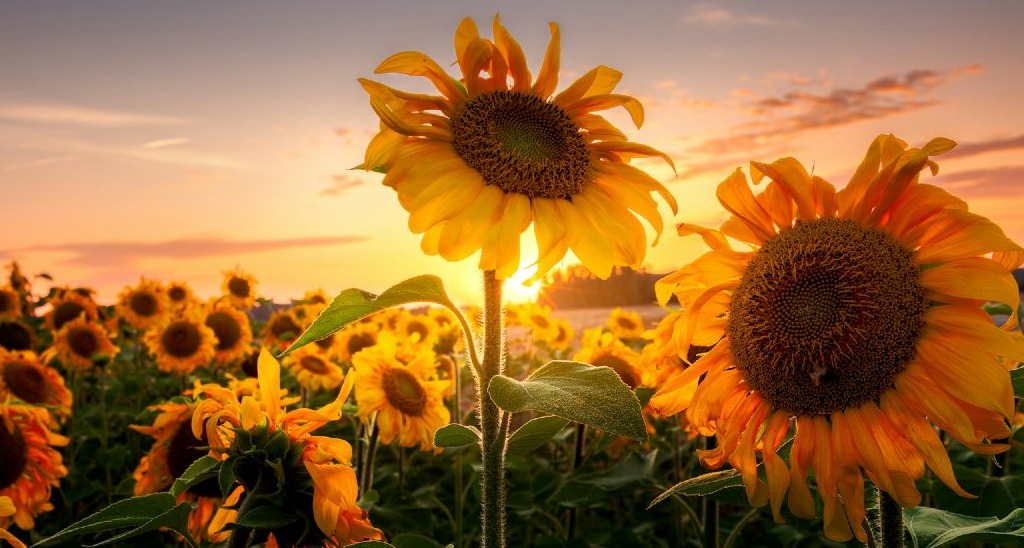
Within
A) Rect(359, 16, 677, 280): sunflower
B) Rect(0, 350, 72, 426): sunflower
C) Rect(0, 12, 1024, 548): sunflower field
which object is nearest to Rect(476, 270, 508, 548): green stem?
Rect(0, 12, 1024, 548): sunflower field

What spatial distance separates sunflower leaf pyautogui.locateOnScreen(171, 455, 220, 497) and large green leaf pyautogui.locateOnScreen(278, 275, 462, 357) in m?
0.42

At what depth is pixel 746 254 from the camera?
197cm

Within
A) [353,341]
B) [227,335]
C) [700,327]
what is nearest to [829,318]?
[700,327]

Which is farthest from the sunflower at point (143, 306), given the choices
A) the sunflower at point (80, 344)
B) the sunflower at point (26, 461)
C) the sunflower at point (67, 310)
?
the sunflower at point (26, 461)

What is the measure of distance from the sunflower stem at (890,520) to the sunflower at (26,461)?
11.1ft

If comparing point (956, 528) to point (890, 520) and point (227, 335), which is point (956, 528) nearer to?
point (890, 520)

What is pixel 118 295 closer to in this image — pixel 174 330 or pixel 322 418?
pixel 174 330

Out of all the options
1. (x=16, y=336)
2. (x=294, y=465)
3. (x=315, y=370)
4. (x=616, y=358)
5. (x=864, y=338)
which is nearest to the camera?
(x=864, y=338)

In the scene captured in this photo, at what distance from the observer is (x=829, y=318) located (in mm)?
1789

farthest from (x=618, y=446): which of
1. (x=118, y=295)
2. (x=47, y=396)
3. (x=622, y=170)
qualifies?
(x=118, y=295)

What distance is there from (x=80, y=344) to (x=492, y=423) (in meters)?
7.01

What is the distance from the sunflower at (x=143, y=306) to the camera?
30.1 feet

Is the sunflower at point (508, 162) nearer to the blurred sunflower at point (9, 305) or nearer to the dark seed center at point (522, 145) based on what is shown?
the dark seed center at point (522, 145)

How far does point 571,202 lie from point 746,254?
0.44 m
